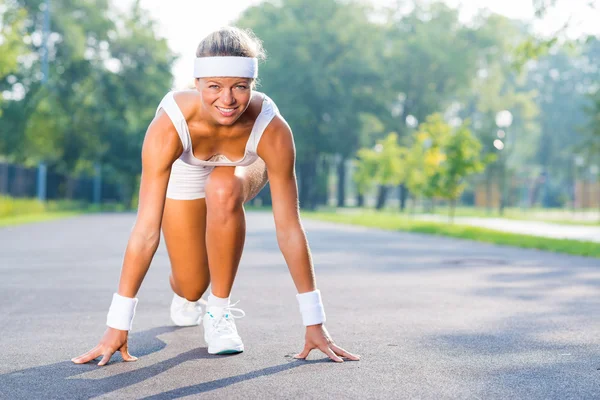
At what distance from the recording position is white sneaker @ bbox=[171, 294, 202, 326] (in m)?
5.68

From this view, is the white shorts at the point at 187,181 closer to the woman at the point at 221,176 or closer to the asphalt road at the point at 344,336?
the woman at the point at 221,176

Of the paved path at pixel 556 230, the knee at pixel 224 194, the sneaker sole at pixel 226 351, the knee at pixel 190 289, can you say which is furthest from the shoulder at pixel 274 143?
the paved path at pixel 556 230

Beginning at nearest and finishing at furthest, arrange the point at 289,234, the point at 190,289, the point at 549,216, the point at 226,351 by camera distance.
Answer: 1. the point at 289,234
2. the point at 226,351
3. the point at 190,289
4. the point at 549,216

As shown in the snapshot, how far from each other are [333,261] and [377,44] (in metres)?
48.8

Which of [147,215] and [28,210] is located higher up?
[147,215]

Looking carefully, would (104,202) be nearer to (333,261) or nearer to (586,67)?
(333,261)

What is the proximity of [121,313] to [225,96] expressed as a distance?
3.65ft

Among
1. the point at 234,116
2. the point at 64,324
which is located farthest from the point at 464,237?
the point at 234,116

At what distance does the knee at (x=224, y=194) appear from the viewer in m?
4.88

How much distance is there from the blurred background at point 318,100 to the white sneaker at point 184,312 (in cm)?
2048

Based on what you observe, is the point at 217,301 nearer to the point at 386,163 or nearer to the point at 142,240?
the point at 142,240

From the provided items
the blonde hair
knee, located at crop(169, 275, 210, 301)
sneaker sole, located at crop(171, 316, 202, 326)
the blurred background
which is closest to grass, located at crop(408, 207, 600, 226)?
the blurred background

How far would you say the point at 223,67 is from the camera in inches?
165

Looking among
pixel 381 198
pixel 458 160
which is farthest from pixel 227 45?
pixel 381 198
